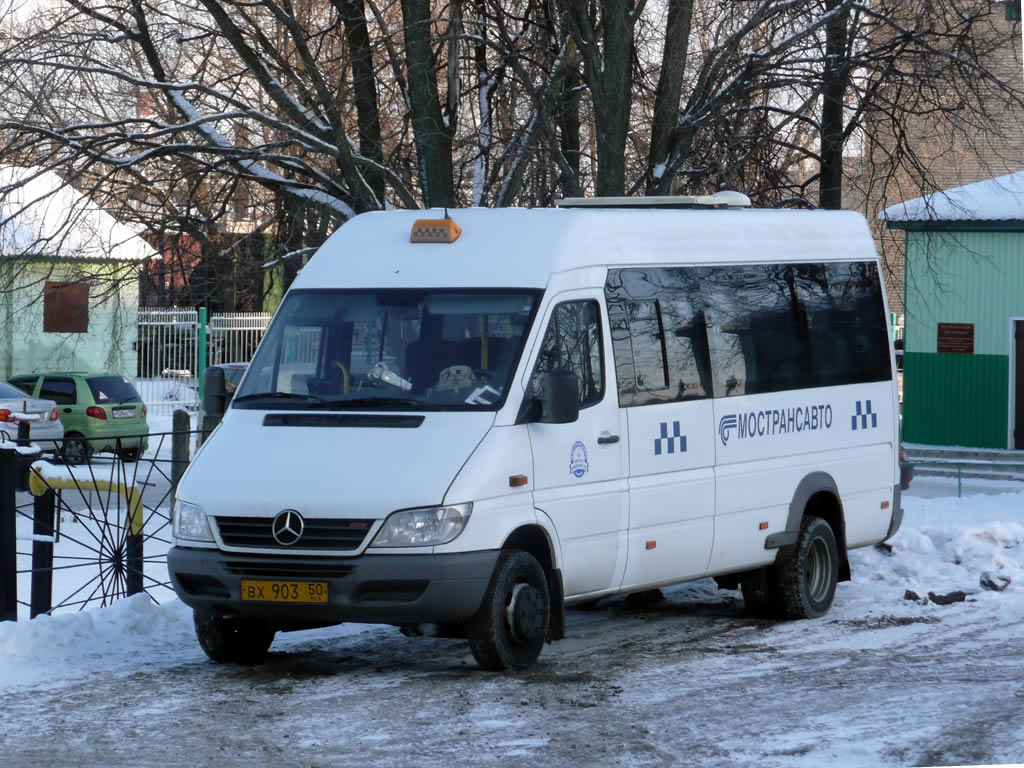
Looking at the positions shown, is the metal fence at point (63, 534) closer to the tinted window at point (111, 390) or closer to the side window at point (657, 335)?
the side window at point (657, 335)

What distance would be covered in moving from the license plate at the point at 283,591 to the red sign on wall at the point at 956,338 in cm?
1995

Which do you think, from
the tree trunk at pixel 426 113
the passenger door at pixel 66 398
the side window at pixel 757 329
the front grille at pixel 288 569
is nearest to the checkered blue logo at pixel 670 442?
the side window at pixel 757 329

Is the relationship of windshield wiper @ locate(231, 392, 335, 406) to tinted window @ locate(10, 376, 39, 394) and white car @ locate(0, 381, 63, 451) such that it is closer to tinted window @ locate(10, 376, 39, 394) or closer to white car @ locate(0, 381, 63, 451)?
white car @ locate(0, 381, 63, 451)

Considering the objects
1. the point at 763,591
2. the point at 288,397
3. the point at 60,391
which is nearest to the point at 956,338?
the point at 60,391

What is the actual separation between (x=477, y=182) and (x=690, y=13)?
2.83 metres

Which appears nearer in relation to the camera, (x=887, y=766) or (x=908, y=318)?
(x=887, y=766)

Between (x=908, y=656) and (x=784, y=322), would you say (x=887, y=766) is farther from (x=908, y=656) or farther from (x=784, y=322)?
(x=784, y=322)

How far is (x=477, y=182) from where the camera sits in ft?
58.0

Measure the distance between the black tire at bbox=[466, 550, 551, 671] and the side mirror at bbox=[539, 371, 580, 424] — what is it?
0.73 metres

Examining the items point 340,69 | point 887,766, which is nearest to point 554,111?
point 340,69

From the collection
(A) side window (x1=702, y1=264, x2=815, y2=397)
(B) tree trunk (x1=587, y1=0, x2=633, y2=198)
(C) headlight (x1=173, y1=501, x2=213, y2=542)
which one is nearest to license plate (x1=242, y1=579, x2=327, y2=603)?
(C) headlight (x1=173, y1=501, x2=213, y2=542)

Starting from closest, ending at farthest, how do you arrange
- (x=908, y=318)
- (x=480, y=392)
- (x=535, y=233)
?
1. (x=480, y=392)
2. (x=535, y=233)
3. (x=908, y=318)

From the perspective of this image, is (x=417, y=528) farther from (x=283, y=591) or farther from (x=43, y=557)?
(x=43, y=557)

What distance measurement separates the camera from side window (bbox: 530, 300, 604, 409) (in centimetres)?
893
